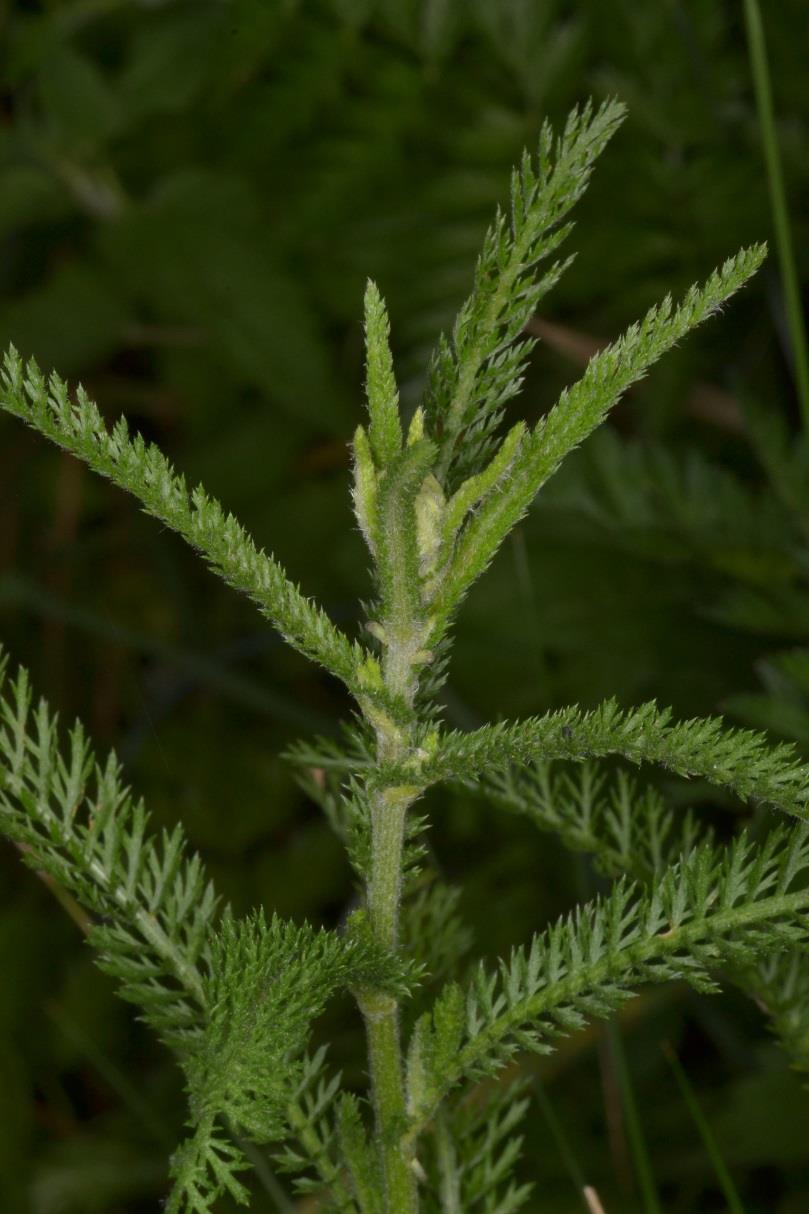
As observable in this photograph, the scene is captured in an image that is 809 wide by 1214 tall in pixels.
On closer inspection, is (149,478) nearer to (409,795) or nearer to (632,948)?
(409,795)

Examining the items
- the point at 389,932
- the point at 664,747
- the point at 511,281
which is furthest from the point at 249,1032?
the point at 511,281

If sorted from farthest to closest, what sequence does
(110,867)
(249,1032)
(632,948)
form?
(110,867), (632,948), (249,1032)

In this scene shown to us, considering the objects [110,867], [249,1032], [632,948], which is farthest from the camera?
[110,867]

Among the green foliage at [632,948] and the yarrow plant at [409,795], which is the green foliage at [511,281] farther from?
the green foliage at [632,948]

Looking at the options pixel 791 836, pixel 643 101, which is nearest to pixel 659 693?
pixel 643 101

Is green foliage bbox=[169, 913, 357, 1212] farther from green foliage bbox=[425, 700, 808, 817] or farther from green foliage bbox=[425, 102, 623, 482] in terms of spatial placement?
green foliage bbox=[425, 102, 623, 482]

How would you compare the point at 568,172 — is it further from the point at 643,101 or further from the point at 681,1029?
the point at 681,1029

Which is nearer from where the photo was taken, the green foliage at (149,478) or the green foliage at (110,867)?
the green foliage at (149,478)

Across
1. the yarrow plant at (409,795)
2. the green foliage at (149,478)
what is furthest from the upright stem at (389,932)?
the green foliage at (149,478)

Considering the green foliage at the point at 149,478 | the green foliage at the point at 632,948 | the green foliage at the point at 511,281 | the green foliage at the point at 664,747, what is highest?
the green foliage at the point at 511,281
